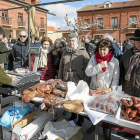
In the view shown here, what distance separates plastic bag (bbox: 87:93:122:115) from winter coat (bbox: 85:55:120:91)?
16.0 inches

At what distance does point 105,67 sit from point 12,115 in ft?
4.93

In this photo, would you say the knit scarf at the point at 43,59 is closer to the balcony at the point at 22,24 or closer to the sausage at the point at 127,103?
the sausage at the point at 127,103

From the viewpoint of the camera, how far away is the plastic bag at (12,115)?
2156 mm

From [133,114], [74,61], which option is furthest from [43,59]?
[133,114]

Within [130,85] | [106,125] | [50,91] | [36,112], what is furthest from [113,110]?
[36,112]

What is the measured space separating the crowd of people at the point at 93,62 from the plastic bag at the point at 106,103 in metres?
0.42

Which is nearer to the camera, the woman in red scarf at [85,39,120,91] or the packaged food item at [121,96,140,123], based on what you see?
the packaged food item at [121,96,140,123]

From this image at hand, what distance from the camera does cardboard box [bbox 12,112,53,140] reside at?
6.48ft

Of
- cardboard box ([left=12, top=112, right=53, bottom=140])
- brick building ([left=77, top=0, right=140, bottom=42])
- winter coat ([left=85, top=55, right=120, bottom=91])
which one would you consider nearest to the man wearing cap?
winter coat ([left=85, top=55, right=120, bottom=91])

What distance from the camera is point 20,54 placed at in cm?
326

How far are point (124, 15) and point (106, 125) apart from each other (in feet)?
90.8

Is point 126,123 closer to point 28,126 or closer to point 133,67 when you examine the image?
point 133,67

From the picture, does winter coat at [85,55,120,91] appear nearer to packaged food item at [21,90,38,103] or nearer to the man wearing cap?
the man wearing cap

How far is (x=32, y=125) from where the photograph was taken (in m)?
2.11
